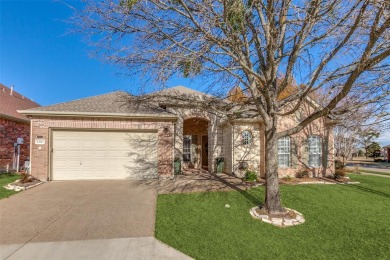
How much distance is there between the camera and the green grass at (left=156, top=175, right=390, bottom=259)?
3.95m

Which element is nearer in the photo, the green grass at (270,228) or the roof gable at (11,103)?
the green grass at (270,228)

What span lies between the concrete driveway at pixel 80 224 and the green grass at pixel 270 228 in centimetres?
42

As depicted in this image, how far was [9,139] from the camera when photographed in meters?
12.8

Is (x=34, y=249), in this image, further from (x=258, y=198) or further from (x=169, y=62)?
(x=258, y=198)

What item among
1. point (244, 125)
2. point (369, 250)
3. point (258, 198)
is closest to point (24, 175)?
point (258, 198)

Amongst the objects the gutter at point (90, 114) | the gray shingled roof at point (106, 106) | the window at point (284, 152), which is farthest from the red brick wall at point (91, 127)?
the window at point (284, 152)

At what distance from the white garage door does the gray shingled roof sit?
42.0 inches

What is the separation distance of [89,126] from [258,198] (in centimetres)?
813

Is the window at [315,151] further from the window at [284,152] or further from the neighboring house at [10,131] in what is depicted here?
the neighboring house at [10,131]

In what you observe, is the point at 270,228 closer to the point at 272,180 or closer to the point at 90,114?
the point at 272,180

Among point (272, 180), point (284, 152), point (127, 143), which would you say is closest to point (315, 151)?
point (284, 152)

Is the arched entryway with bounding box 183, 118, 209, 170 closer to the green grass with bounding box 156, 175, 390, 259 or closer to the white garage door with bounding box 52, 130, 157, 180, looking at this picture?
the white garage door with bounding box 52, 130, 157, 180

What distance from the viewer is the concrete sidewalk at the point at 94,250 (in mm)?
3658

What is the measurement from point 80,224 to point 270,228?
4.51 meters
